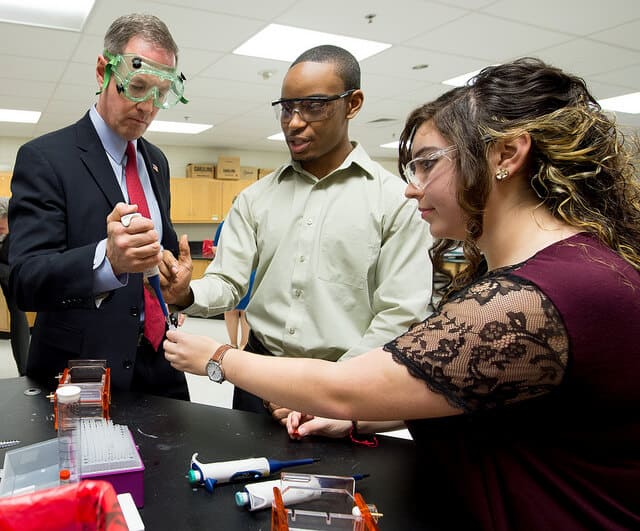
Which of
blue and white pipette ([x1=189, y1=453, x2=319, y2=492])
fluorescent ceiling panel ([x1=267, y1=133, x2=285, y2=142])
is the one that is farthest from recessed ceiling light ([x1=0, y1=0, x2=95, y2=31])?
fluorescent ceiling panel ([x1=267, y1=133, x2=285, y2=142])

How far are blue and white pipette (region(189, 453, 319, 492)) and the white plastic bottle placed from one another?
201mm

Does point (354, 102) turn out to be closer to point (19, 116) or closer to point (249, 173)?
point (19, 116)

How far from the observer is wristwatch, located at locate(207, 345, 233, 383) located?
1062 millimetres

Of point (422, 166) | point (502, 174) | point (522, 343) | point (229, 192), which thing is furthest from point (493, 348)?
point (229, 192)

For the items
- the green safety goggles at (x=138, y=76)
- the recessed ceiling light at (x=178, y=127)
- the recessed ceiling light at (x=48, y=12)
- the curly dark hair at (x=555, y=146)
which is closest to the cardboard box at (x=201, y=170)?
the recessed ceiling light at (x=178, y=127)

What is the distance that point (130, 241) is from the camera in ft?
3.75

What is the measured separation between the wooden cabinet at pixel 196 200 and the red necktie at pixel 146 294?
760 cm

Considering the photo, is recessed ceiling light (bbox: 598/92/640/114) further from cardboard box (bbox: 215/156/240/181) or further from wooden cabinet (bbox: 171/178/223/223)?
wooden cabinet (bbox: 171/178/223/223)

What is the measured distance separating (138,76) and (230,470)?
1182 millimetres

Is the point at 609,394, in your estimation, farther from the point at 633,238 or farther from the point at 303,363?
the point at 303,363

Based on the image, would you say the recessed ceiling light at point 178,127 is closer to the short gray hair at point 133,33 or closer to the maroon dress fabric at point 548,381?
the short gray hair at point 133,33

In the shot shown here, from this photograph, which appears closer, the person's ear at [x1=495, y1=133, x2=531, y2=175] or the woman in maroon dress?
the woman in maroon dress

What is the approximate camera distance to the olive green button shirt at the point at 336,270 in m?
1.50

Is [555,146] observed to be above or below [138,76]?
below
